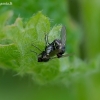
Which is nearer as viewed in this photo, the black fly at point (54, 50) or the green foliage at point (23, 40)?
the green foliage at point (23, 40)

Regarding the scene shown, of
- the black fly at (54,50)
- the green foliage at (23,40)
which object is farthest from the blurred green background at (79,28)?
the green foliage at (23,40)

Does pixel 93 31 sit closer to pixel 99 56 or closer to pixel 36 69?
pixel 99 56

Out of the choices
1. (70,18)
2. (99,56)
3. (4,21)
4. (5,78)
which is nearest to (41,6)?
(70,18)

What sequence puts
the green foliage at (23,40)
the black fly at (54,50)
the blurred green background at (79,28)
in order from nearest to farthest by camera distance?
the green foliage at (23,40) < the black fly at (54,50) < the blurred green background at (79,28)

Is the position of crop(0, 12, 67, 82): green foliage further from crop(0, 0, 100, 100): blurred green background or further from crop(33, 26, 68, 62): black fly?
crop(0, 0, 100, 100): blurred green background

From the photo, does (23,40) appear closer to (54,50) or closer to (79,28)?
(54,50)

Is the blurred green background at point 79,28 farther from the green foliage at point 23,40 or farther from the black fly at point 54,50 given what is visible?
the green foliage at point 23,40

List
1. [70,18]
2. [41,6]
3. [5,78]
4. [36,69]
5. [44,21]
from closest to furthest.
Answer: [44,21] < [36,69] < [41,6] < [70,18] < [5,78]

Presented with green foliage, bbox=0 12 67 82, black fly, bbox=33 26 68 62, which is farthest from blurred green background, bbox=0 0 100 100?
green foliage, bbox=0 12 67 82

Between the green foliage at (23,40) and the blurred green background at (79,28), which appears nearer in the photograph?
the green foliage at (23,40)

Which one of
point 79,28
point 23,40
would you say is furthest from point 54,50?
point 79,28

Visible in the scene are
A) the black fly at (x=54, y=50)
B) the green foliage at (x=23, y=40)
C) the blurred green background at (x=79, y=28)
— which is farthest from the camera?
the blurred green background at (x=79, y=28)
